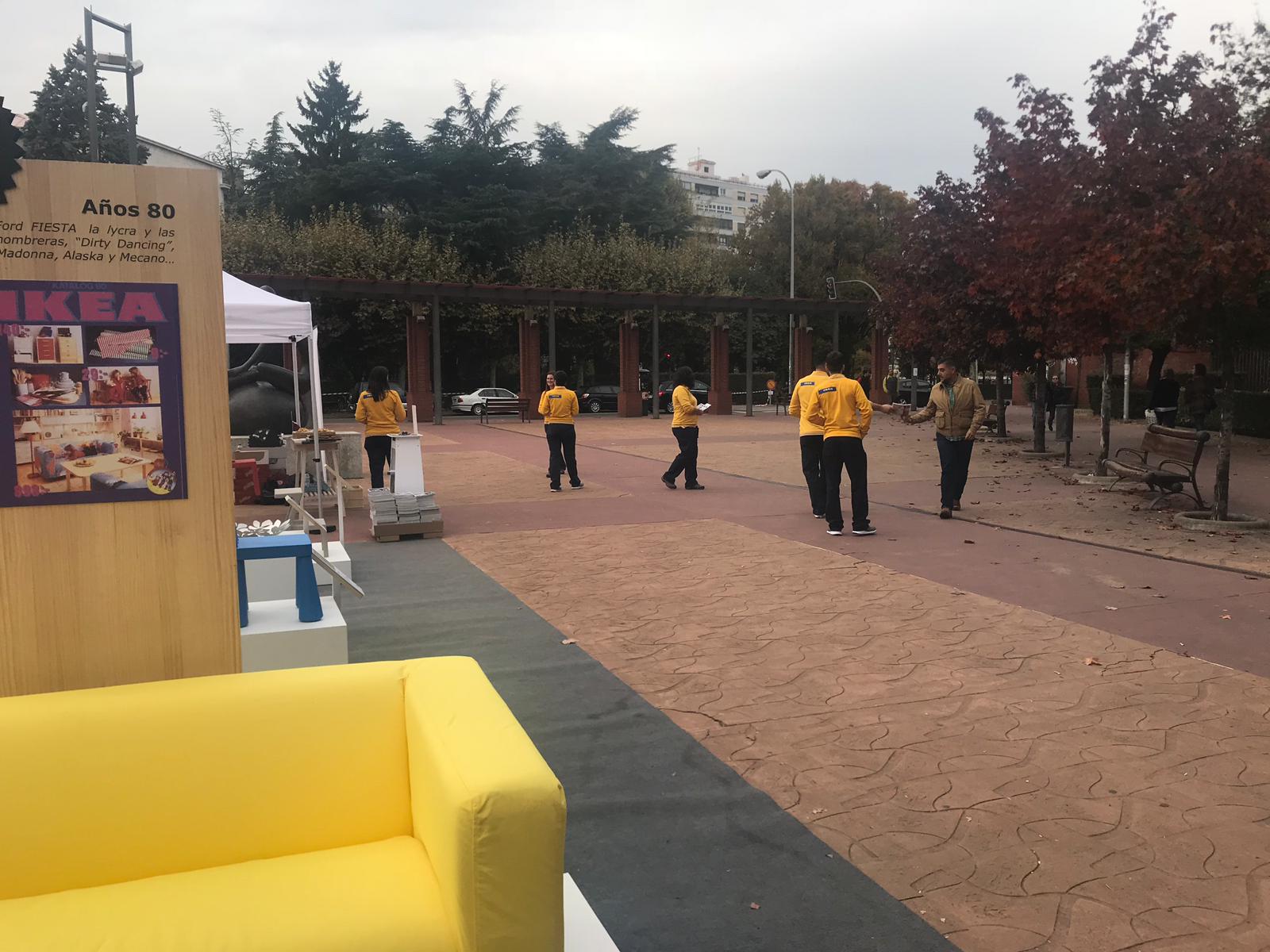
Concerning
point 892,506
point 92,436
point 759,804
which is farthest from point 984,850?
point 892,506

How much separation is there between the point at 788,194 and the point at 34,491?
5408 cm

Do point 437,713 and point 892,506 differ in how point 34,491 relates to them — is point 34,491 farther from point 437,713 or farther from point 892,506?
point 892,506

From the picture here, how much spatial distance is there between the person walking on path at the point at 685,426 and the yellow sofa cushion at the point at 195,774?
1008cm

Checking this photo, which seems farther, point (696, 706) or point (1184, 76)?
point (1184, 76)

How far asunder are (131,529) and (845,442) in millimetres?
7781

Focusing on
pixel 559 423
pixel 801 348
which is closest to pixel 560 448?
pixel 559 423

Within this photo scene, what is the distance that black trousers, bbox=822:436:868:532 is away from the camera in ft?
32.1

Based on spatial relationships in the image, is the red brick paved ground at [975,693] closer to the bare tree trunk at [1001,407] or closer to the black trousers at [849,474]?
the black trousers at [849,474]

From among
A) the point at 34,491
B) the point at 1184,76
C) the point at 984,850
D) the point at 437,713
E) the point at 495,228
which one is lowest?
the point at 984,850

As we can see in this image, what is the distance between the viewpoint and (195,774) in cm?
264

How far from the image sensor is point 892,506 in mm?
12008

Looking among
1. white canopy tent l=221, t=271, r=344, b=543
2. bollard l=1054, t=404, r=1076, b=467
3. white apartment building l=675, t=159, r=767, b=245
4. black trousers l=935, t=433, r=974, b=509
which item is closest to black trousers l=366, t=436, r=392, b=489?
white canopy tent l=221, t=271, r=344, b=543

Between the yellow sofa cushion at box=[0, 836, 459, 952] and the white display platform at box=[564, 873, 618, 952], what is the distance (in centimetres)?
44

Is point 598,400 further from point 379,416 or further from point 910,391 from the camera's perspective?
point 379,416
